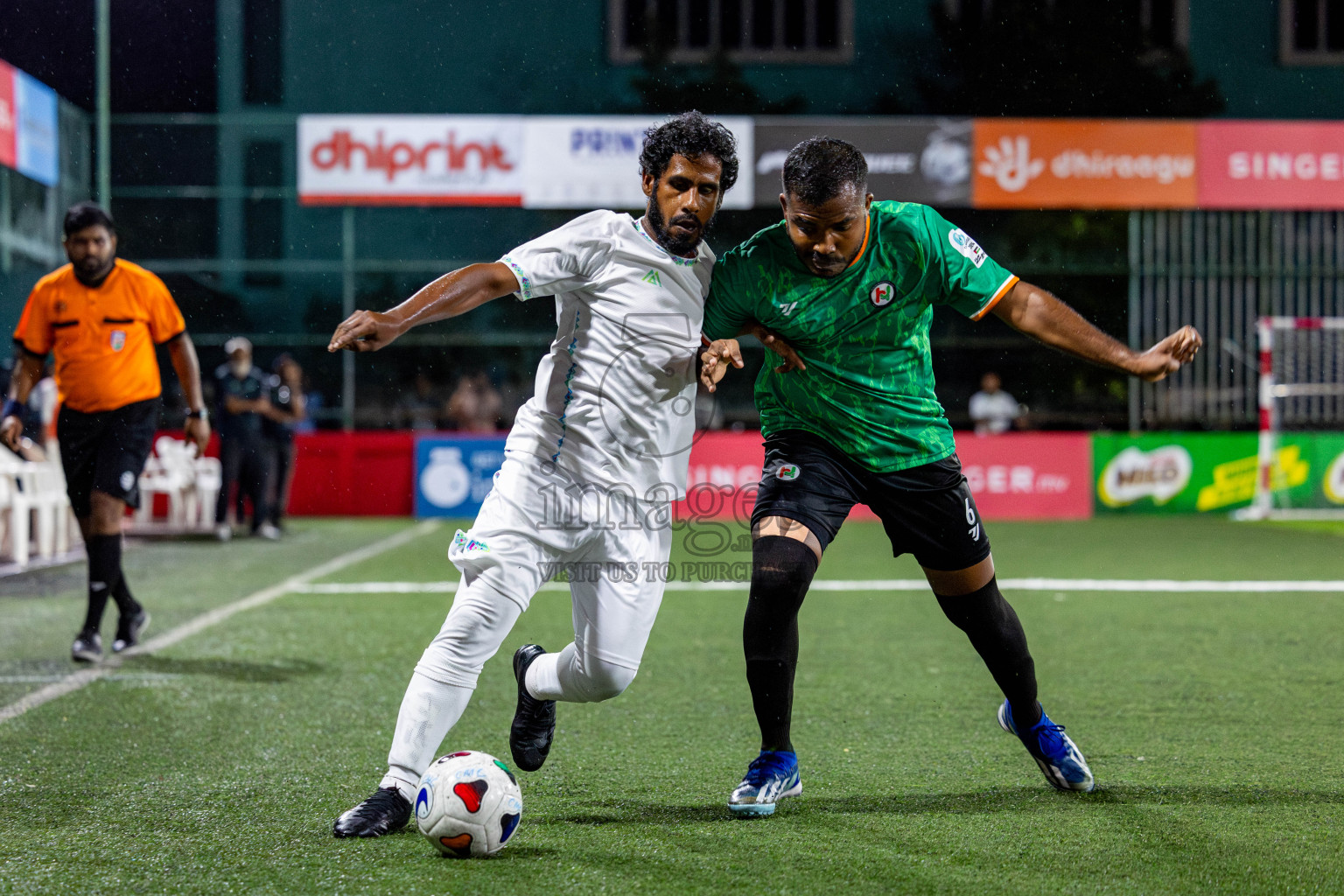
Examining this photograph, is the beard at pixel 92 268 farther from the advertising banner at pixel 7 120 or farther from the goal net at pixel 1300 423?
the goal net at pixel 1300 423

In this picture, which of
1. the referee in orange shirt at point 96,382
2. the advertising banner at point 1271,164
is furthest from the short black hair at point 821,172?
the advertising banner at point 1271,164

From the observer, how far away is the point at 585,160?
665 inches

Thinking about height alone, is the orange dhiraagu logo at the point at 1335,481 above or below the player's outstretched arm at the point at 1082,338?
below

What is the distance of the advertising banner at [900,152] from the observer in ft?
55.6

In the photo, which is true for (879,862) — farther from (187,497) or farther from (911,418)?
(187,497)

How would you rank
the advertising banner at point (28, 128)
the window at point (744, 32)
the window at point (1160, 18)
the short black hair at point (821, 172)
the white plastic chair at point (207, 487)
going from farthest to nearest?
1. the window at point (744, 32)
2. the window at point (1160, 18)
3. the advertising banner at point (28, 128)
4. the white plastic chair at point (207, 487)
5. the short black hair at point (821, 172)

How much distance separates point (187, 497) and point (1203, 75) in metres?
16.2

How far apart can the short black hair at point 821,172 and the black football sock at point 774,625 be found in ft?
3.02

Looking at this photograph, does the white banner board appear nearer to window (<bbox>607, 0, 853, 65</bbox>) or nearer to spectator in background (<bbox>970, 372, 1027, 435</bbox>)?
window (<bbox>607, 0, 853, 65</bbox>)

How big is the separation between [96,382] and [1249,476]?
13979 millimetres

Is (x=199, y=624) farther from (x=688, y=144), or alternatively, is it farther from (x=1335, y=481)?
(x=1335, y=481)

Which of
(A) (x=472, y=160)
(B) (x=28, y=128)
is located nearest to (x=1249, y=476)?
(A) (x=472, y=160)

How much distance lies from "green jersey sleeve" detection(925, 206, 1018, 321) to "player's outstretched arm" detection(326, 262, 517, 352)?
119 cm

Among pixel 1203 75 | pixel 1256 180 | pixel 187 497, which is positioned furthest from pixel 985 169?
pixel 187 497
